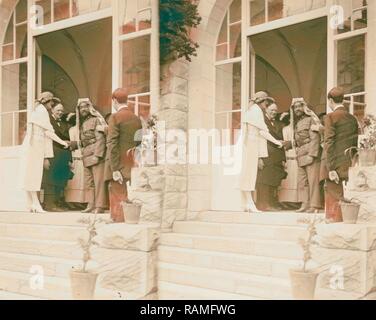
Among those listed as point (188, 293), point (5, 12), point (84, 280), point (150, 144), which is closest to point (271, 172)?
point (150, 144)

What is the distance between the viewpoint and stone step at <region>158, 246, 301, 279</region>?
3611 mm

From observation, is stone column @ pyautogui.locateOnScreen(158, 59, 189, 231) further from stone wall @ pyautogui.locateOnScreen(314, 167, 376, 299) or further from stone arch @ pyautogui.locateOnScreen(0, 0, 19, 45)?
stone arch @ pyautogui.locateOnScreen(0, 0, 19, 45)

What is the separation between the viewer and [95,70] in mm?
4949

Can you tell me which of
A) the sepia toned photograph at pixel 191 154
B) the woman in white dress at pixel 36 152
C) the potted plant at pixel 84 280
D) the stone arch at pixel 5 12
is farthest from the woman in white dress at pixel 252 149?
the stone arch at pixel 5 12

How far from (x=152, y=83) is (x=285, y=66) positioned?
1568 millimetres

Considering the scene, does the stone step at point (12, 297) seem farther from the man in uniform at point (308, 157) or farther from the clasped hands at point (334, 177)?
the clasped hands at point (334, 177)

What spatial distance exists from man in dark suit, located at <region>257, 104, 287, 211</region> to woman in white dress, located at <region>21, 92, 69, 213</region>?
6.48ft

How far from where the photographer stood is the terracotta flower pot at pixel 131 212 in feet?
13.5

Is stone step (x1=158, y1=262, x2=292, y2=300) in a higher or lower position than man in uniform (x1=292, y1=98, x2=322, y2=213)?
lower

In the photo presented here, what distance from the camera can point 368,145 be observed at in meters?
3.45

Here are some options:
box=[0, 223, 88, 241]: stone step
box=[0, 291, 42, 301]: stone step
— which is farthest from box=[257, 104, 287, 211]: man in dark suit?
box=[0, 291, 42, 301]: stone step

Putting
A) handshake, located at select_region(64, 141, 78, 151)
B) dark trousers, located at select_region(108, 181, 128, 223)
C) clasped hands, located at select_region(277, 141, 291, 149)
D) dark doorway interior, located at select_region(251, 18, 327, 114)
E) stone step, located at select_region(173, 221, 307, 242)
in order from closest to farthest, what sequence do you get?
stone step, located at select_region(173, 221, 307, 242) → dark trousers, located at select_region(108, 181, 128, 223) → clasped hands, located at select_region(277, 141, 291, 149) → dark doorway interior, located at select_region(251, 18, 327, 114) → handshake, located at select_region(64, 141, 78, 151)

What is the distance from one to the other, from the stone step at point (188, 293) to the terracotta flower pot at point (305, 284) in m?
0.45
